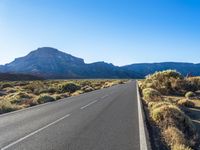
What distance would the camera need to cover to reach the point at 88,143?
344 inches

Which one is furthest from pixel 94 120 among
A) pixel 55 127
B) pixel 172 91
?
pixel 172 91

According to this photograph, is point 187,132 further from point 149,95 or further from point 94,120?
point 149,95

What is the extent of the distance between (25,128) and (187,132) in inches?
249

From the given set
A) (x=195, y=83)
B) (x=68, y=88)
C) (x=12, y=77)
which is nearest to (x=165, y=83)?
(x=195, y=83)

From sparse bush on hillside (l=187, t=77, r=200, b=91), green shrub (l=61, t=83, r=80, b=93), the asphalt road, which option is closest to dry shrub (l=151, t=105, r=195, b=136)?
the asphalt road

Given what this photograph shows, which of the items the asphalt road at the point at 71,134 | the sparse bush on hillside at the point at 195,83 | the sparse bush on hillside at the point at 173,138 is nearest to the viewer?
the asphalt road at the point at 71,134

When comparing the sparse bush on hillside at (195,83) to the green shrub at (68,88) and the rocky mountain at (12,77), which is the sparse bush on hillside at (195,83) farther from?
the rocky mountain at (12,77)

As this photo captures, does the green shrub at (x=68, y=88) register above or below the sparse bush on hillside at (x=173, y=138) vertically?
below

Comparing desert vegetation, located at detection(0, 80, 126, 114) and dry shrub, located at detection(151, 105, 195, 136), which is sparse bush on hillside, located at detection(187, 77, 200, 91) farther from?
dry shrub, located at detection(151, 105, 195, 136)

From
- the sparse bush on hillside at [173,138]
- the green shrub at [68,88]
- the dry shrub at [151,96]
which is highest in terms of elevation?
the sparse bush on hillside at [173,138]

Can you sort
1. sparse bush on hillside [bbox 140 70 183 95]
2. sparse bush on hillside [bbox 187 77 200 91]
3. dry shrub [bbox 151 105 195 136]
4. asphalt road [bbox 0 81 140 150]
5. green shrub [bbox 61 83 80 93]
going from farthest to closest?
green shrub [bbox 61 83 80 93]
sparse bush on hillside [bbox 187 77 200 91]
sparse bush on hillside [bbox 140 70 183 95]
dry shrub [bbox 151 105 195 136]
asphalt road [bbox 0 81 140 150]

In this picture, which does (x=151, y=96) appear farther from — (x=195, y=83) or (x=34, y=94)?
(x=34, y=94)

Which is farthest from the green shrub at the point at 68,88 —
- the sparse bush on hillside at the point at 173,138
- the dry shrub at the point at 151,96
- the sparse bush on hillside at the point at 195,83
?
the sparse bush on hillside at the point at 173,138

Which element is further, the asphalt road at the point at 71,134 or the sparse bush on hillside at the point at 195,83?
the sparse bush on hillside at the point at 195,83
